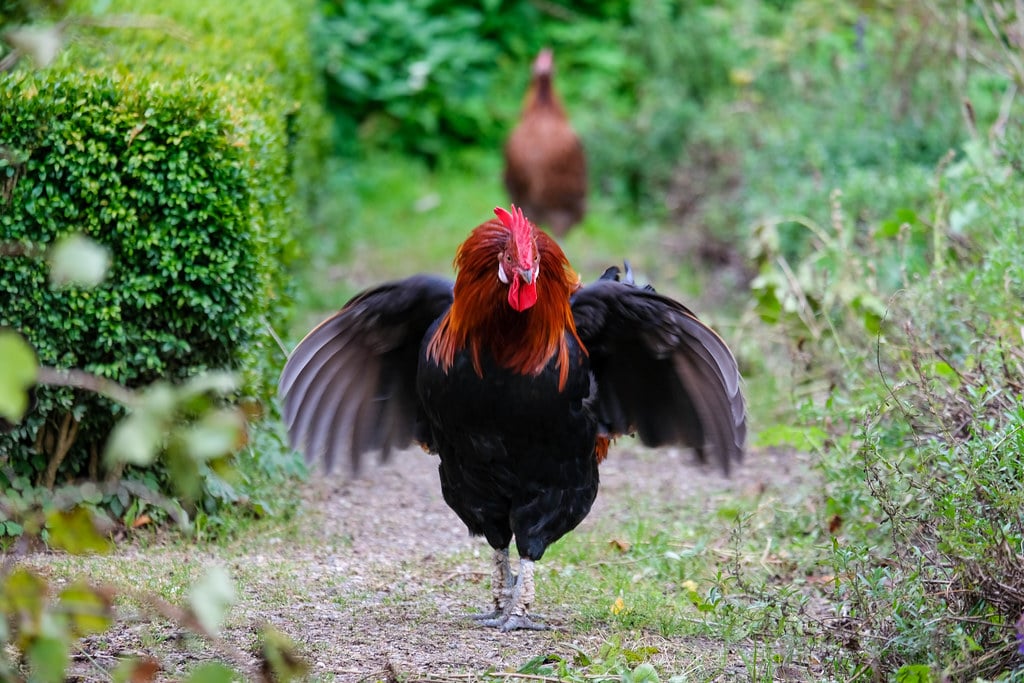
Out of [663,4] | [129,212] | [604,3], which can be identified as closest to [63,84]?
[129,212]

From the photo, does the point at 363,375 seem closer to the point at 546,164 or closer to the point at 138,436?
the point at 138,436

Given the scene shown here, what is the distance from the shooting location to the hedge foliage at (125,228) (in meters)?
4.64

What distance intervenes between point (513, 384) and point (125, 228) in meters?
1.77

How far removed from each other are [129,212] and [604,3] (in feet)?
35.7

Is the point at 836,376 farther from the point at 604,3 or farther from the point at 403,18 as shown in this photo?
the point at 604,3

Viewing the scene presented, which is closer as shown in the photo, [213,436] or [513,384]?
[213,436]

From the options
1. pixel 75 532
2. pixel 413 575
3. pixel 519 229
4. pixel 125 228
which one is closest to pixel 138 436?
pixel 75 532

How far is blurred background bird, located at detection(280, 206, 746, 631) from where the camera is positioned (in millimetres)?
4035

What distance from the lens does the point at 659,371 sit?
460 cm

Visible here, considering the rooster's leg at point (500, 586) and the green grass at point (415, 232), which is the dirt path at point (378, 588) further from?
the green grass at point (415, 232)

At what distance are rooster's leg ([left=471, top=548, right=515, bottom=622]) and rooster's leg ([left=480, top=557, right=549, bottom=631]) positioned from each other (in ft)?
0.10

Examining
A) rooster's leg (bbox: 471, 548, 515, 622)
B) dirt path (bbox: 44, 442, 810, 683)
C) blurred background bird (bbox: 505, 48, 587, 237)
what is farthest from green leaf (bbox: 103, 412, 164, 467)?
blurred background bird (bbox: 505, 48, 587, 237)

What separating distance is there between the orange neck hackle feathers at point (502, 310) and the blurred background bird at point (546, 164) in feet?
21.8

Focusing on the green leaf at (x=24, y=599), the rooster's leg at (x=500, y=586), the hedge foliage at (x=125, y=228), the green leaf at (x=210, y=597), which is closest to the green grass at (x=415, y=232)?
the hedge foliage at (x=125, y=228)
